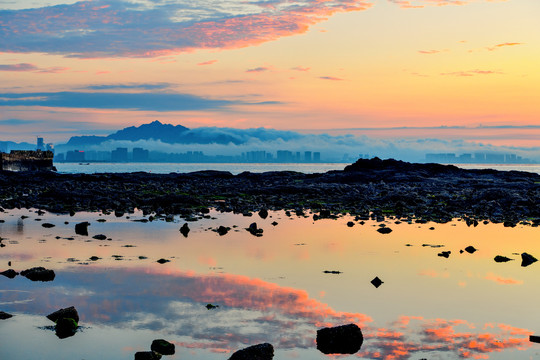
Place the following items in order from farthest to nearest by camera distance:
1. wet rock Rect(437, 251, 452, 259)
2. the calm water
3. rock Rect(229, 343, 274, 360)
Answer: wet rock Rect(437, 251, 452, 259), the calm water, rock Rect(229, 343, 274, 360)

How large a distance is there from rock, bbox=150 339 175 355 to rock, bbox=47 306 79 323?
2669 mm

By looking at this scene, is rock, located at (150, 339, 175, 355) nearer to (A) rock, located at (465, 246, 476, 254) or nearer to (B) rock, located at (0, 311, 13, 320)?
(B) rock, located at (0, 311, 13, 320)

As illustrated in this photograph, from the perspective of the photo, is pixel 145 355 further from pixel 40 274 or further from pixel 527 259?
pixel 527 259

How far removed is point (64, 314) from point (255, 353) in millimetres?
4781

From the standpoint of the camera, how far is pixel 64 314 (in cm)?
1217

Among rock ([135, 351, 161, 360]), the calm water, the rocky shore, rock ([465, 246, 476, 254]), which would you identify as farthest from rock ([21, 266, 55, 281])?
the rocky shore

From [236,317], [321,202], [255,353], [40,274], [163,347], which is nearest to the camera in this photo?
[255,353]

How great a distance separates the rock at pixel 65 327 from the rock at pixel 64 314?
53cm

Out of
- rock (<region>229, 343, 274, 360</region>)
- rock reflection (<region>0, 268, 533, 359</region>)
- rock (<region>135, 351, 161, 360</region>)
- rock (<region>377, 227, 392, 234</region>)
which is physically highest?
rock (<region>377, 227, 392, 234</region>)

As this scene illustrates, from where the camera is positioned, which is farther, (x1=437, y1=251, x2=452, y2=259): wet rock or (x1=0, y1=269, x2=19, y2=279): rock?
(x1=437, y1=251, x2=452, y2=259): wet rock

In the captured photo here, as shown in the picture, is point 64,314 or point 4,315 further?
point 4,315

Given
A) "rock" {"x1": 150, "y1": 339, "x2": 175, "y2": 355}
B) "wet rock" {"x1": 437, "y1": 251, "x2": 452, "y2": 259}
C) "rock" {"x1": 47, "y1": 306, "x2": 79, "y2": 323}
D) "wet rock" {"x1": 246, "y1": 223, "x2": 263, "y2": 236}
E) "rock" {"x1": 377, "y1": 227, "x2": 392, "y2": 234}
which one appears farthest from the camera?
"rock" {"x1": 377, "y1": 227, "x2": 392, "y2": 234}

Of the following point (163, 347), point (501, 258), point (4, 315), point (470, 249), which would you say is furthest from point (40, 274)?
point (470, 249)

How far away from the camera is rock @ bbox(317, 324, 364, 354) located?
34.6 ft
